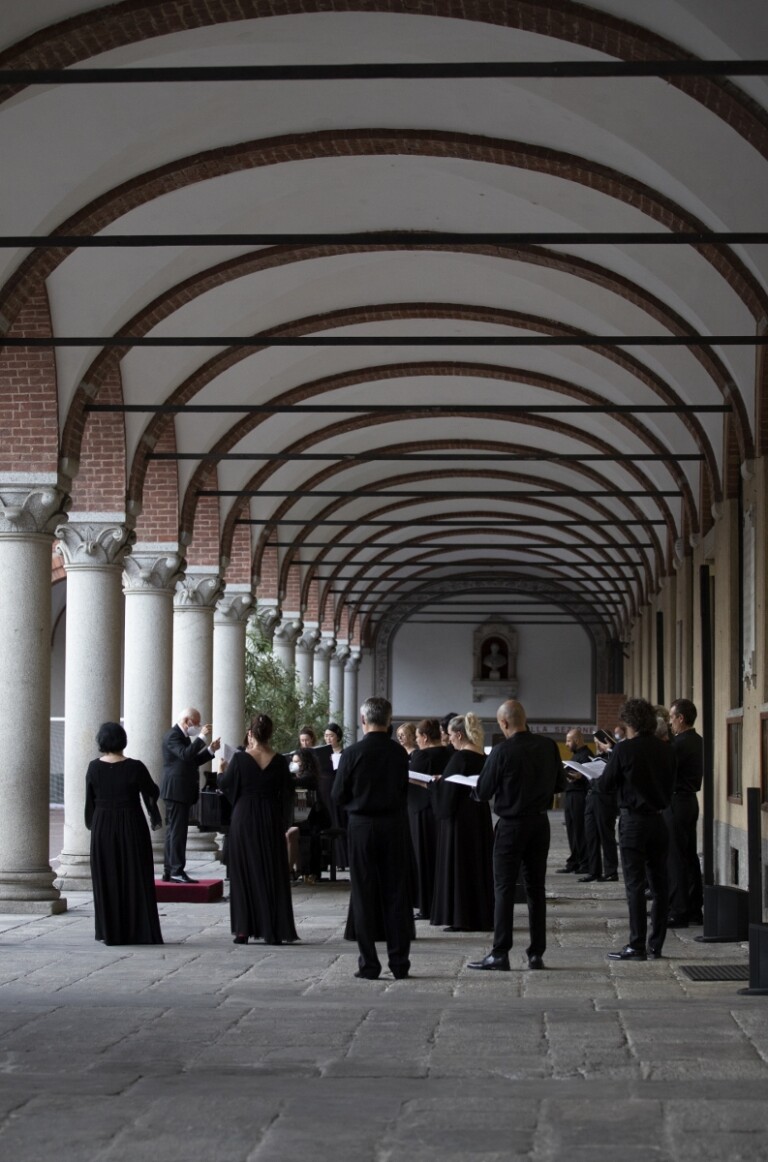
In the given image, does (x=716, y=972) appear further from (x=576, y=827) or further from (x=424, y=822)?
(x=576, y=827)

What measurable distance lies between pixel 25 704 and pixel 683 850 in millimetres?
4822

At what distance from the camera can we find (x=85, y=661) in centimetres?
1382

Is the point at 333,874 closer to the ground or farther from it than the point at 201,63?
closer to the ground

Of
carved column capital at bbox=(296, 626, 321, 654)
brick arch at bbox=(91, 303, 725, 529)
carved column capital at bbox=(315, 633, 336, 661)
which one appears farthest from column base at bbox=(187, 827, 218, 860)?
carved column capital at bbox=(315, 633, 336, 661)

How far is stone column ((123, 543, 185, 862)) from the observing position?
16109 millimetres

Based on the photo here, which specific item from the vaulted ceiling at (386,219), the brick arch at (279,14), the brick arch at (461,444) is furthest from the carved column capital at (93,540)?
the brick arch at (279,14)

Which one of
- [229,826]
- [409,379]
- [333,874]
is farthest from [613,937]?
[409,379]

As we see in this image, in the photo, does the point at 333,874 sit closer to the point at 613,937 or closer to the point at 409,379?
the point at 613,937

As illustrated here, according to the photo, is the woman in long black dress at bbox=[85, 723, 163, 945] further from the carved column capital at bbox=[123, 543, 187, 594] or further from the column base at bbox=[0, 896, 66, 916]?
the carved column capital at bbox=[123, 543, 187, 594]

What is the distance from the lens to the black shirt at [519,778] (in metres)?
8.58

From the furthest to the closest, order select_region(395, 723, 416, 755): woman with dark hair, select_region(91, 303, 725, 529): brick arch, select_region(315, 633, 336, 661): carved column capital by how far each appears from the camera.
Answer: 1. select_region(315, 633, 336, 661): carved column capital
2. select_region(91, 303, 725, 529): brick arch
3. select_region(395, 723, 416, 755): woman with dark hair

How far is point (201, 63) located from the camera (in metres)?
9.59

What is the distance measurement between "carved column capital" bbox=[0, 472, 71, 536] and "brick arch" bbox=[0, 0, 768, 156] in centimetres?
414

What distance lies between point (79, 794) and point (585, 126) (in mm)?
6830
